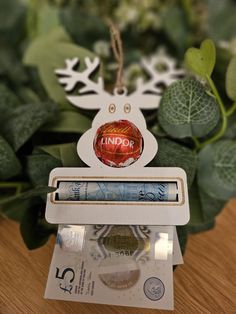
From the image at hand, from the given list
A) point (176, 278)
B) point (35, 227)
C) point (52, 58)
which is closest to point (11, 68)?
point (52, 58)

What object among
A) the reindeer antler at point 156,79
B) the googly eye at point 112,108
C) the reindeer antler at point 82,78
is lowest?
the reindeer antler at point 156,79

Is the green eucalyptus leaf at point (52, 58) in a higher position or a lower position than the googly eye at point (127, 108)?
lower

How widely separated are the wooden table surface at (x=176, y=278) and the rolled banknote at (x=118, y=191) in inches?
3.2

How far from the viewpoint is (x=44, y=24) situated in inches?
24.8

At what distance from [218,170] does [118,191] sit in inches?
5.0

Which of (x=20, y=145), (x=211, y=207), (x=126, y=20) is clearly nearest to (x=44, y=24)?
(x=126, y=20)

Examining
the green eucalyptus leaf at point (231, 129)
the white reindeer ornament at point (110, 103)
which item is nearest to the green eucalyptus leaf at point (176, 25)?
the white reindeer ornament at point (110, 103)

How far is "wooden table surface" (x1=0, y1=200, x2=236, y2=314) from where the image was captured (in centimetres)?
34

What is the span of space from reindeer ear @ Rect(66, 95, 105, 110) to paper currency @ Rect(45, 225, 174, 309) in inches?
5.7

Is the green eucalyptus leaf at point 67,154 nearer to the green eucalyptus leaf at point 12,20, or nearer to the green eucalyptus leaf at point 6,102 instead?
the green eucalyptus leaf at point 6,102

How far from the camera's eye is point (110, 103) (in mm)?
390

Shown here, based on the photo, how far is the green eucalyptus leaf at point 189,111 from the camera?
38 cm

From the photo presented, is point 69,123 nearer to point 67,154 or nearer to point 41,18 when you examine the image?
point 67,154

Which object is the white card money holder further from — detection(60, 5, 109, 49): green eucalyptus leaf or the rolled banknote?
detection(60, 5, 109, 49): green eucalyptus leaf
